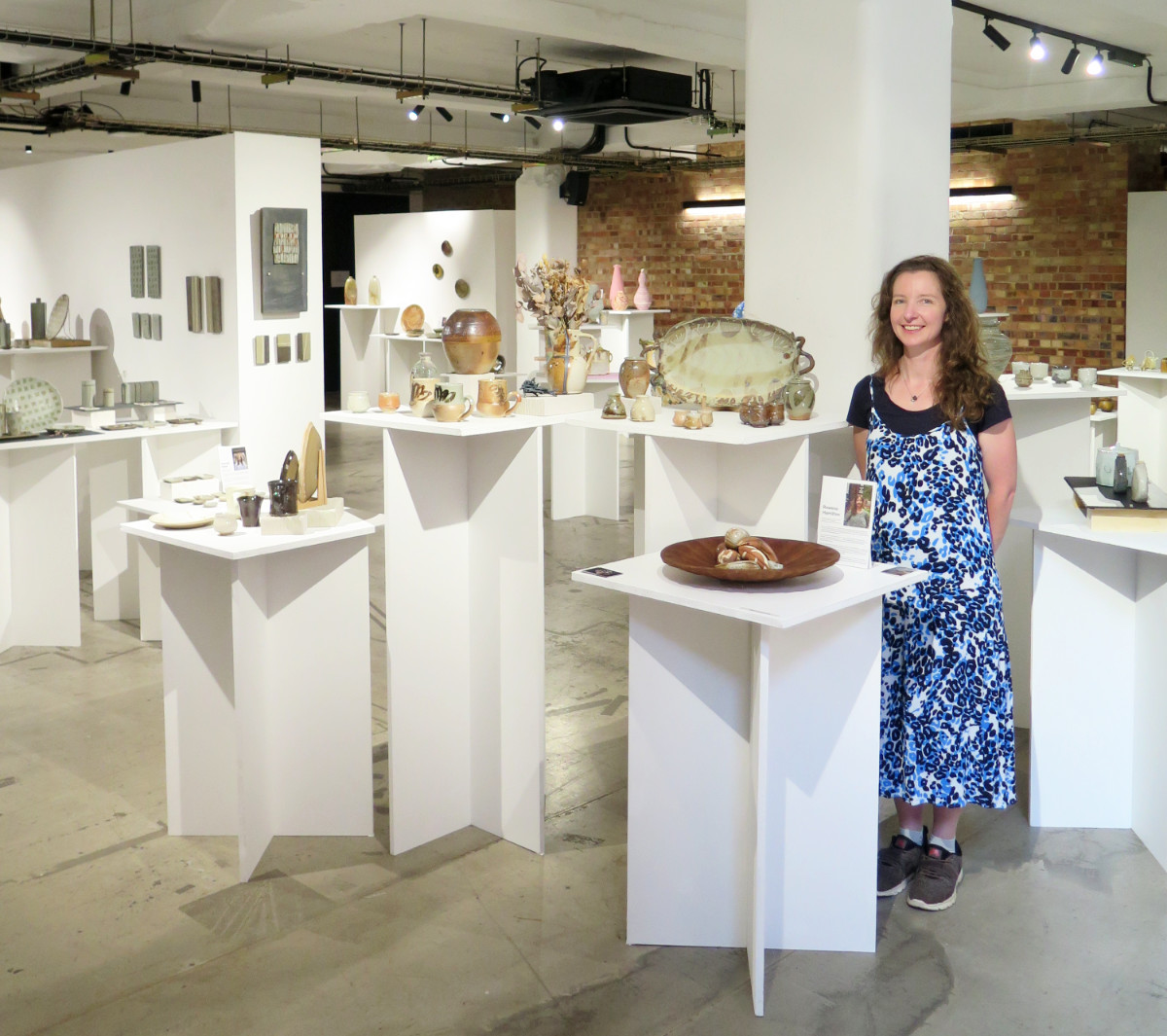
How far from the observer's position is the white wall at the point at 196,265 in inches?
263

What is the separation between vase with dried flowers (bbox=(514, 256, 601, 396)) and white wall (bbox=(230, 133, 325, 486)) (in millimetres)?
3160

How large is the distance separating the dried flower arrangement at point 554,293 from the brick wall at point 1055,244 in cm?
830

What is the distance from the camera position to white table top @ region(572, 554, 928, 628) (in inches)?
104

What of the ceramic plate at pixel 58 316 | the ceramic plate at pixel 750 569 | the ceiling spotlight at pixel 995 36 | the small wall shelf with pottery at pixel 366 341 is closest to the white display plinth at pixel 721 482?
the ceramic plate at pixel 750 569

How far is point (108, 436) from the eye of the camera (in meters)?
5.83

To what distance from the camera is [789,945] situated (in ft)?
10.1

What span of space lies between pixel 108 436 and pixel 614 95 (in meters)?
4.02

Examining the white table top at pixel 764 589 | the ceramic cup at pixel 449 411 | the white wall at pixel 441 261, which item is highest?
the white wall at pixel 441 261

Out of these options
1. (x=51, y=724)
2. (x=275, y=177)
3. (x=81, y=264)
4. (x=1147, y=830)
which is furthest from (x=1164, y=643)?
(x=81, y=264)


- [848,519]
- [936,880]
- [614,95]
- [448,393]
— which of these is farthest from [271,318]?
[936,880]

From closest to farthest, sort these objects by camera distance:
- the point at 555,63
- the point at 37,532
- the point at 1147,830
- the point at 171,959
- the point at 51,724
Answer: the point at 171,959, the point at 1147,830, the point at 51,724, the point at 37,532, the point at 555,63

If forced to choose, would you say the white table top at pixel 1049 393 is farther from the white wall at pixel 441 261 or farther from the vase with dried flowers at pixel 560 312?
the white wall at pixel 441 261

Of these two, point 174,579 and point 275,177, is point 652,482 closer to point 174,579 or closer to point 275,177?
point 174,579

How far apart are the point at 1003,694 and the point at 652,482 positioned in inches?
42.8
